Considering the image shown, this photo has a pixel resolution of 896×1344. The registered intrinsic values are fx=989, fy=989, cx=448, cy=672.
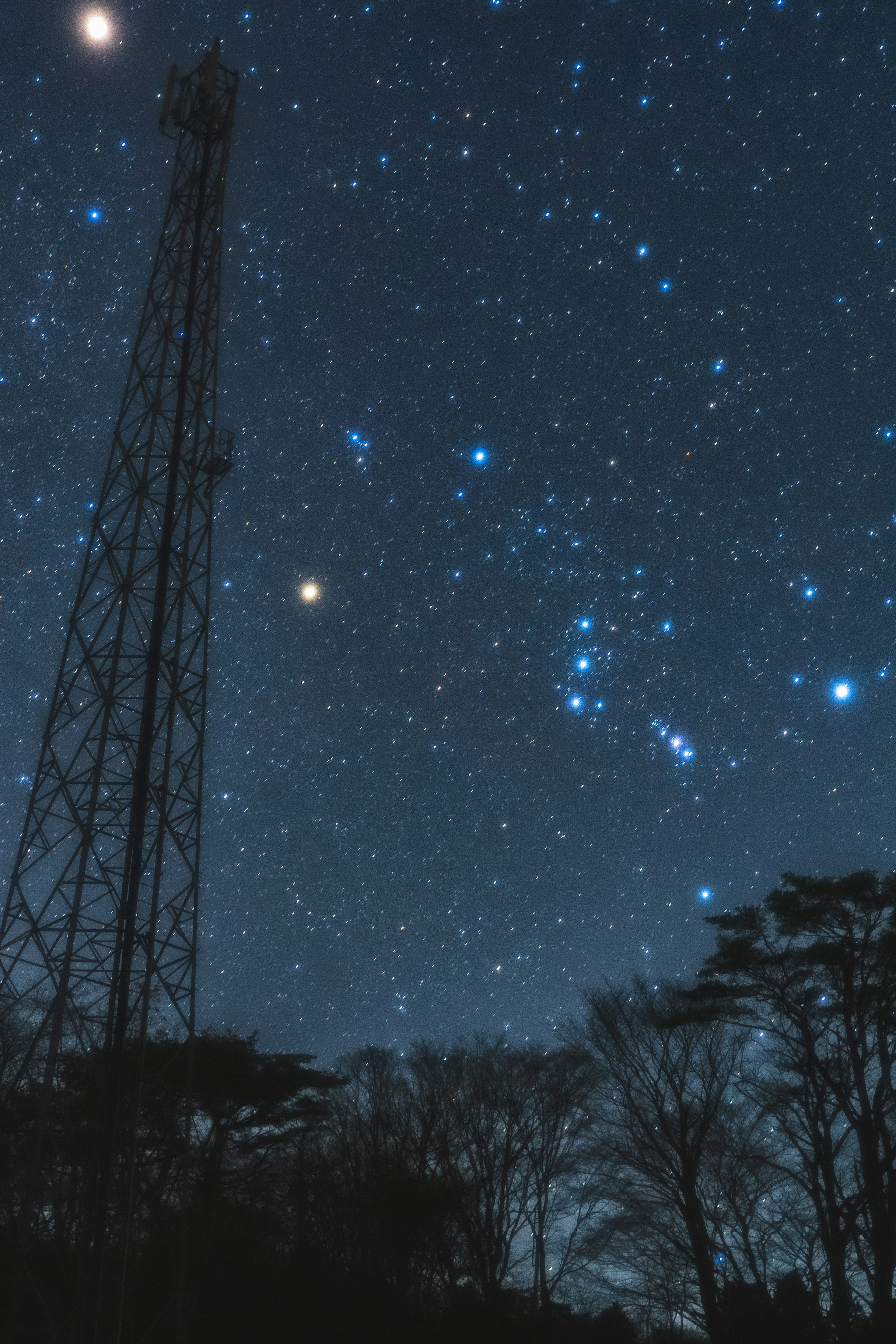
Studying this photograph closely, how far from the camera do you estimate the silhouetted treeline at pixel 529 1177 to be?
18234 mm

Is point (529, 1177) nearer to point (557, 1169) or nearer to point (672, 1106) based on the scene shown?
point (557, 1169)

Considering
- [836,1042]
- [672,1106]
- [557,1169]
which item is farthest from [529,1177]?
[836,1042]

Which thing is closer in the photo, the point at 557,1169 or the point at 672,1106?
the point at 672,1106

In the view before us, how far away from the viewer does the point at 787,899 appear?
20.3 metres

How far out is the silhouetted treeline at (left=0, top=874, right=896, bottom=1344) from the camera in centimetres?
1823

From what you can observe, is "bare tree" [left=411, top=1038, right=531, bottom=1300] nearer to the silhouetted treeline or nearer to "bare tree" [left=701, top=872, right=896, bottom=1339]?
the silhouetted treeline

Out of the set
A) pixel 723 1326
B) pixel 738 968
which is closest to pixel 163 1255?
pixel 723 1326

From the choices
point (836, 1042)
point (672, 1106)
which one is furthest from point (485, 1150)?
point (836, 1042)

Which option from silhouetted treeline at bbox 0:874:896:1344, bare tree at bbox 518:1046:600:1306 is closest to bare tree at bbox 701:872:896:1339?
silhouetted treeline at bbox 0:874:896:1344

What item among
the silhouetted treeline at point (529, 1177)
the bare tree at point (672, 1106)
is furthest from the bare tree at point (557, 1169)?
the bare tree at point (672, 1106)

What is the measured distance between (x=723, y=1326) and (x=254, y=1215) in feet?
33.8

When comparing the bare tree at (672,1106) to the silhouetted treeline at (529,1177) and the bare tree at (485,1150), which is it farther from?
Answer: the bare tree at (485,1150)

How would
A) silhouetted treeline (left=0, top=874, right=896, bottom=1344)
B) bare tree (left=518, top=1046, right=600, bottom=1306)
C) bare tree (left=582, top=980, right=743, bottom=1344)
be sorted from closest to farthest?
silhouetted treeline (left=0, top=874, right=896, bottom=1344) < bare tree (left=582, top=980, right=743, bottom=1344) < bare tree (left=518, top=1046, right=600, bottom=1306)

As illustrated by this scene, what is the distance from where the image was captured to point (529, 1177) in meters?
28.4
